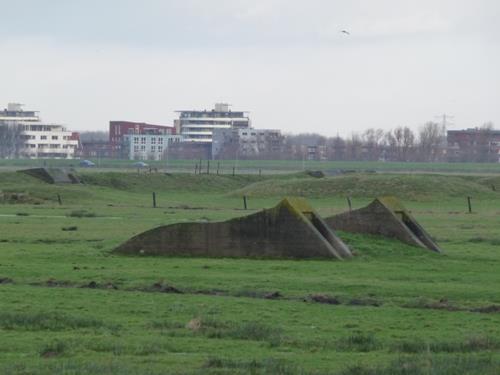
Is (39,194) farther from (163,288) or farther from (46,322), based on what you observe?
(46,322)

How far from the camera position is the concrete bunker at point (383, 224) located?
34.8m

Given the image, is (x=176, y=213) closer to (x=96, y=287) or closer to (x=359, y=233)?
(x=359, y=233)

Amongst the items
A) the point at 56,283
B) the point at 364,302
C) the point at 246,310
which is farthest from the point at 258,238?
the point at 246,310

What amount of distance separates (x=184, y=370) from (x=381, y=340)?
382cm

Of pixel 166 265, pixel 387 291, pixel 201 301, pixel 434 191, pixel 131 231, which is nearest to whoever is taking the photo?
pixel 201 301

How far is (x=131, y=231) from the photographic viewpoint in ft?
141

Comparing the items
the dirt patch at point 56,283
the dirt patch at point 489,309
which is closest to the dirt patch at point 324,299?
the dirt patch at point 489,309

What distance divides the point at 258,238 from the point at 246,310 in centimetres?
963

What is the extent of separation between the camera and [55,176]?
9475cm

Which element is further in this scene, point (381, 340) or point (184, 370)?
point (381, 340)

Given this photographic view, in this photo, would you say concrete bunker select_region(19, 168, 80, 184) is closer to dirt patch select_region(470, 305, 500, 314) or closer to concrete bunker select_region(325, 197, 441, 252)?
concrete bunker select_region(325, 197, 441, 252)

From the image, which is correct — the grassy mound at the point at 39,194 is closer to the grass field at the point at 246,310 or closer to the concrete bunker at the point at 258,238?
the grass field at the point at 246,310

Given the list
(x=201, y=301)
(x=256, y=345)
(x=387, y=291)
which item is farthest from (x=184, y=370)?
(x=387, y=291)

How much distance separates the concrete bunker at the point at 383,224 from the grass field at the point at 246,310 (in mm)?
540
